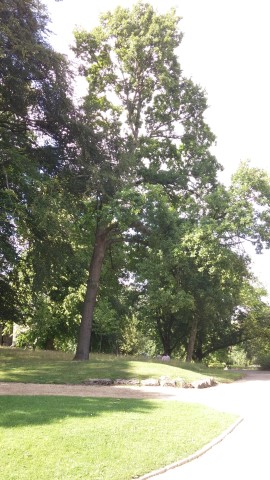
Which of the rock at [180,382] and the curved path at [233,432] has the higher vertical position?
the rock at [180,382]

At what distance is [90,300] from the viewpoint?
78.1 ft

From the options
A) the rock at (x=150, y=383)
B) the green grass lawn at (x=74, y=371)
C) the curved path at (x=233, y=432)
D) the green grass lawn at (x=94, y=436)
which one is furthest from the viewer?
the rock at (x=150, y=383)

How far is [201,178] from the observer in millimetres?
25688

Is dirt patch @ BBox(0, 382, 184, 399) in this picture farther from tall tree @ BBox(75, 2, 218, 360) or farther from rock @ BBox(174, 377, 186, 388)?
tall tree @ BBox(75, 2, 218, 360)

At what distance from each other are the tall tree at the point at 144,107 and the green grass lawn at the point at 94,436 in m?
13.5

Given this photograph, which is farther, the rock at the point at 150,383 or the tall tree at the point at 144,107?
the tall tree at the point at 144,107

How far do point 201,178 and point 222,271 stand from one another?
6.04 metres

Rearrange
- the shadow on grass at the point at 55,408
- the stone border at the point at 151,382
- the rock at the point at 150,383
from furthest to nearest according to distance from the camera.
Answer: the rock at the point at 150,383 → the stone border at the point at 151,382 → the shadow on grass at the point at 55,408

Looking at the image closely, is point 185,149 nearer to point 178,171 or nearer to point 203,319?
point 178,171

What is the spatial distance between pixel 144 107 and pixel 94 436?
23.4 metres

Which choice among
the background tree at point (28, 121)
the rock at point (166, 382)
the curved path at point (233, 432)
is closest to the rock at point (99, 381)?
the curved path at point (233, 432)

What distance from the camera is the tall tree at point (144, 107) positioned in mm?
24312

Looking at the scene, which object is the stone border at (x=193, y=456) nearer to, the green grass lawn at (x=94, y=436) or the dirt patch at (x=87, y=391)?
the green grass lawn at (x=94, y=436)

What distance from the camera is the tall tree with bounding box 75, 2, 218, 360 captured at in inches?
957
